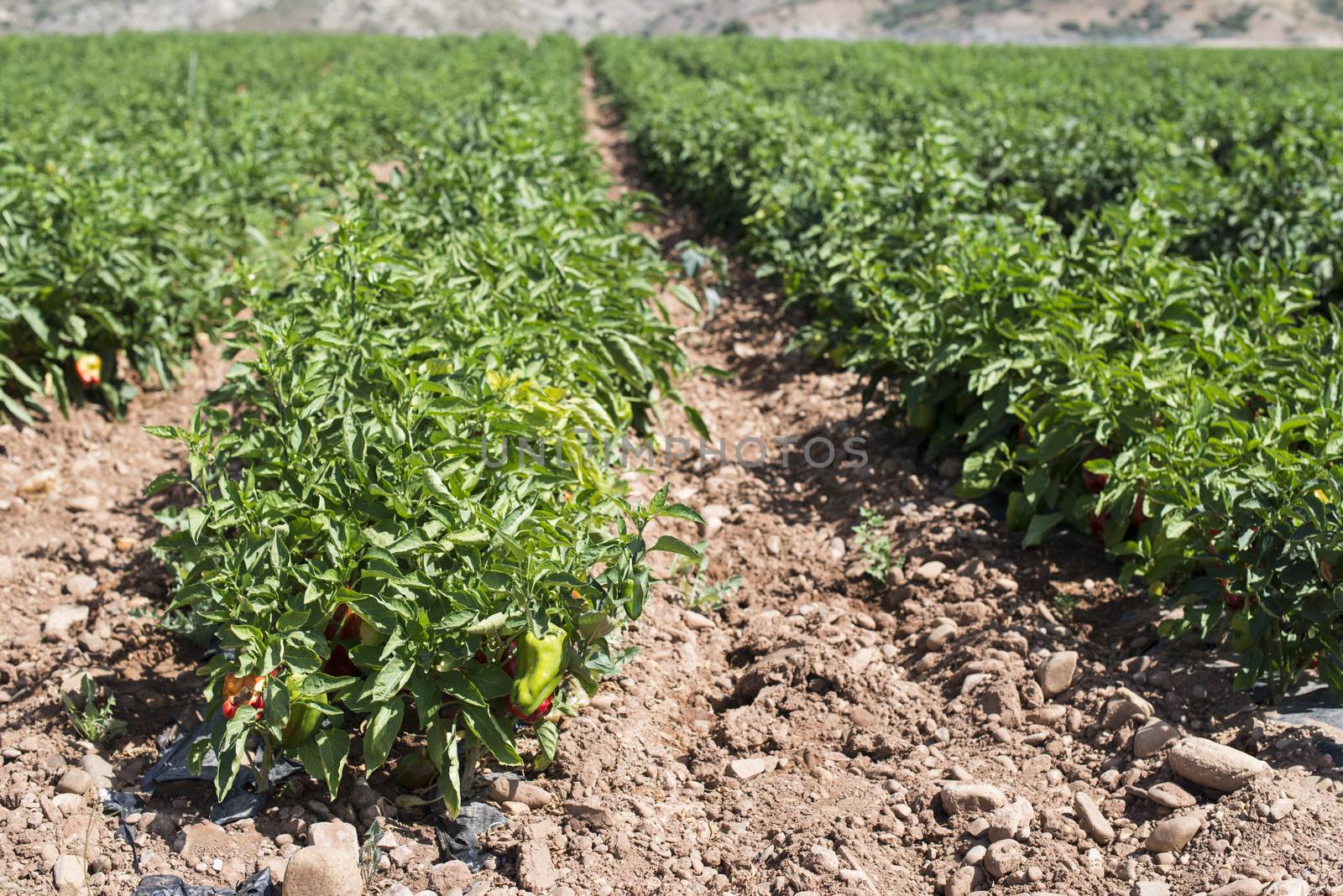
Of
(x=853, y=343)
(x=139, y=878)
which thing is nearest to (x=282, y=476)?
(x=139, y=878)

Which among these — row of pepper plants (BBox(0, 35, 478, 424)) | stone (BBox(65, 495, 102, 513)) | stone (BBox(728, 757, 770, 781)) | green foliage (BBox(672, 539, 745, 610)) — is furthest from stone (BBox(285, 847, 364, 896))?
stone (BBox(65, 495, 102, 513))

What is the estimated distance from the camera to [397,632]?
248cm

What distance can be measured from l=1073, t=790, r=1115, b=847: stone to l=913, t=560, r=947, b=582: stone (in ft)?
4.01

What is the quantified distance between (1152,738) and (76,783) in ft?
8.54

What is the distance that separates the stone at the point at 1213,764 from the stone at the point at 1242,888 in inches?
13.2

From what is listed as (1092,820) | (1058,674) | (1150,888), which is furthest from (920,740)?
(1150,888)

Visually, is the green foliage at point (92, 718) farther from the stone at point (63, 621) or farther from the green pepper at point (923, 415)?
the green pepper at point (923, 415)

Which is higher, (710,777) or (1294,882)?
(1294,882)

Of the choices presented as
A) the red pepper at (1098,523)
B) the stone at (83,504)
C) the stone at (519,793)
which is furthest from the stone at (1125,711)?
the stone at (83,504)

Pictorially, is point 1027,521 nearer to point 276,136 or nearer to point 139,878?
point 139,878

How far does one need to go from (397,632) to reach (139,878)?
0.78 metres

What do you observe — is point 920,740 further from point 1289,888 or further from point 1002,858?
point 1289,888

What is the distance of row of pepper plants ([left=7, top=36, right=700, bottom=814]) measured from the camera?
8.35 ft

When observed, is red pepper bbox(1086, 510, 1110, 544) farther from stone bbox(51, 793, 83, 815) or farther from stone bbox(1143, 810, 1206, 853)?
stone bbox(51, 793, 83, 815)
